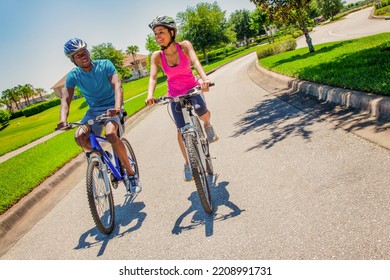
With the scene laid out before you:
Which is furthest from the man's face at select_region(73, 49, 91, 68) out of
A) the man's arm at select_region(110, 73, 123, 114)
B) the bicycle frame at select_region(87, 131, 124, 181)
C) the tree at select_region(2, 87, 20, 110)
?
the tree at select_region(2, 87, 20, 110)

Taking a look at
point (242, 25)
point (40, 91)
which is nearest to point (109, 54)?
point (242, 25)

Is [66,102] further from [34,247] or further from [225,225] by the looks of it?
[225,225]

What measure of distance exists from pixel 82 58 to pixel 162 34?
1257 mm

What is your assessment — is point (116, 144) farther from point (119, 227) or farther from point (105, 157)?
point (119, 227)

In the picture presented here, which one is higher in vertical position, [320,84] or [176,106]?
[176,106]

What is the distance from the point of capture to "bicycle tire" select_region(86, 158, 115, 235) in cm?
345

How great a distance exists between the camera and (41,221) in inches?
185

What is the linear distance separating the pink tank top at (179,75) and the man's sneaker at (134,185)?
139cm

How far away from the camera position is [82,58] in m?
4.16

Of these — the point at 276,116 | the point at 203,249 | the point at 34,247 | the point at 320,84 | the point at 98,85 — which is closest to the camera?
the point at 203,249

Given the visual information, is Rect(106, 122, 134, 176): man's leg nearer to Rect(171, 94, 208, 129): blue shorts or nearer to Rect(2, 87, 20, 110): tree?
Rect(171, 94, 208, 129): blue shorts

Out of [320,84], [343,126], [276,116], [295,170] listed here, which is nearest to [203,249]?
[295,170]

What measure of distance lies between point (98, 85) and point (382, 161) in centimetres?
390

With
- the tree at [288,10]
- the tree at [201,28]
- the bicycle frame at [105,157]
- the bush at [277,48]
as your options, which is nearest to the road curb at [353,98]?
the bicycle frame at [105,157]
